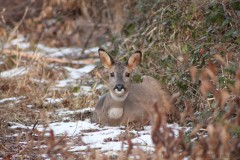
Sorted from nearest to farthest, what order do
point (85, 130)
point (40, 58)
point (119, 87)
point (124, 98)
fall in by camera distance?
point (85, 130), point (119, 87), point (124, 98), point (40, 58)

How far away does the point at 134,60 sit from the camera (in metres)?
7.72

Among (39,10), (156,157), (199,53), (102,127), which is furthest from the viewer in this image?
(39,10)

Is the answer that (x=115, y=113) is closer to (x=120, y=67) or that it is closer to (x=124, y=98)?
(x=124, y=98)

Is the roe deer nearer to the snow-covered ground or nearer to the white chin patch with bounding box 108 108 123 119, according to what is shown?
the white chin patch with bounding box 108 108 123 119

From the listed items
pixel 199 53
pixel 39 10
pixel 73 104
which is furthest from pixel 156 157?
pixel 39 10

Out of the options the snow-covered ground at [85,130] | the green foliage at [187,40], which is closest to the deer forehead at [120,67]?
the green foliage at [187,40]

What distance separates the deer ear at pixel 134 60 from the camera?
7.67 metres

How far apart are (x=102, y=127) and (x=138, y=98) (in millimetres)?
623

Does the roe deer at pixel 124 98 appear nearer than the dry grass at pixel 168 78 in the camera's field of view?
No

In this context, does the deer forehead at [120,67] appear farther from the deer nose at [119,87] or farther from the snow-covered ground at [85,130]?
the snow-covered ground at [85,130]

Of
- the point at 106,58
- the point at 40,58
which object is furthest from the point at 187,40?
the point at 40,58

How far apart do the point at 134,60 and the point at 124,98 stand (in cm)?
45

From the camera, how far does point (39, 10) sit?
14227 mm

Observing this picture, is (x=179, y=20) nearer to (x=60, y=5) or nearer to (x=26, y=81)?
(x=26, y=81)
